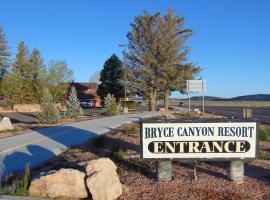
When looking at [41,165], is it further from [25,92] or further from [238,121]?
[25,92]

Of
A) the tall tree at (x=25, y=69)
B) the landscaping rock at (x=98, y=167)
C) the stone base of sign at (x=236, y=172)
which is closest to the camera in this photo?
the landscaping rock at (x=98, y=167)

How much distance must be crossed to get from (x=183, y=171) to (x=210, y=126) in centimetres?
134

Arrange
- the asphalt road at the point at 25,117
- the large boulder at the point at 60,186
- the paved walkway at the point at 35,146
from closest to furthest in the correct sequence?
the large boulder at the point at 60,186, the paved walkway at the point at 35,146, the asphalt road at the point at 25,117

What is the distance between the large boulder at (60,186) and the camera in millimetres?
6898

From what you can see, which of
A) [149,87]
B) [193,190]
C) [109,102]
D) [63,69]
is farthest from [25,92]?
[193,190]

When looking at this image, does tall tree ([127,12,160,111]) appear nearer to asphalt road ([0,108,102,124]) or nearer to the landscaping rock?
asphalt road ([0,108,102,124])

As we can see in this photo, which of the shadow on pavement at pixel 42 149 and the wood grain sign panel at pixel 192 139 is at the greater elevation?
the wood grain sign panel at pixel 192 139

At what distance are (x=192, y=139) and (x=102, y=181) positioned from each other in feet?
6.76

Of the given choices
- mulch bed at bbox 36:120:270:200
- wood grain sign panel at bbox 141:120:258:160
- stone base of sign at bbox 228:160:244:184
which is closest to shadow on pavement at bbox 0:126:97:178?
mulch bed at bbox 36:120:270:200

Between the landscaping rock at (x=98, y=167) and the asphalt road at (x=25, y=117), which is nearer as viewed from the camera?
the landscaping rock at (x=98, y=167)

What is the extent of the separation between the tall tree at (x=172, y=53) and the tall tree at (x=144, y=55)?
2.37ft

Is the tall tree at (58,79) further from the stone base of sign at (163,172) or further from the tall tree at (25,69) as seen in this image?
the stone base of sign at (163,172)

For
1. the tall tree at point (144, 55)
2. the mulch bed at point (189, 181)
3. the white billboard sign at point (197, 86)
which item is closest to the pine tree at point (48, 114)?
the white billboard sign at point (197, 86)

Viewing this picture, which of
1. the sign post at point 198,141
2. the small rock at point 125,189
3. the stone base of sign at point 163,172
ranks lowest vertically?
the small rock at point 125,189
